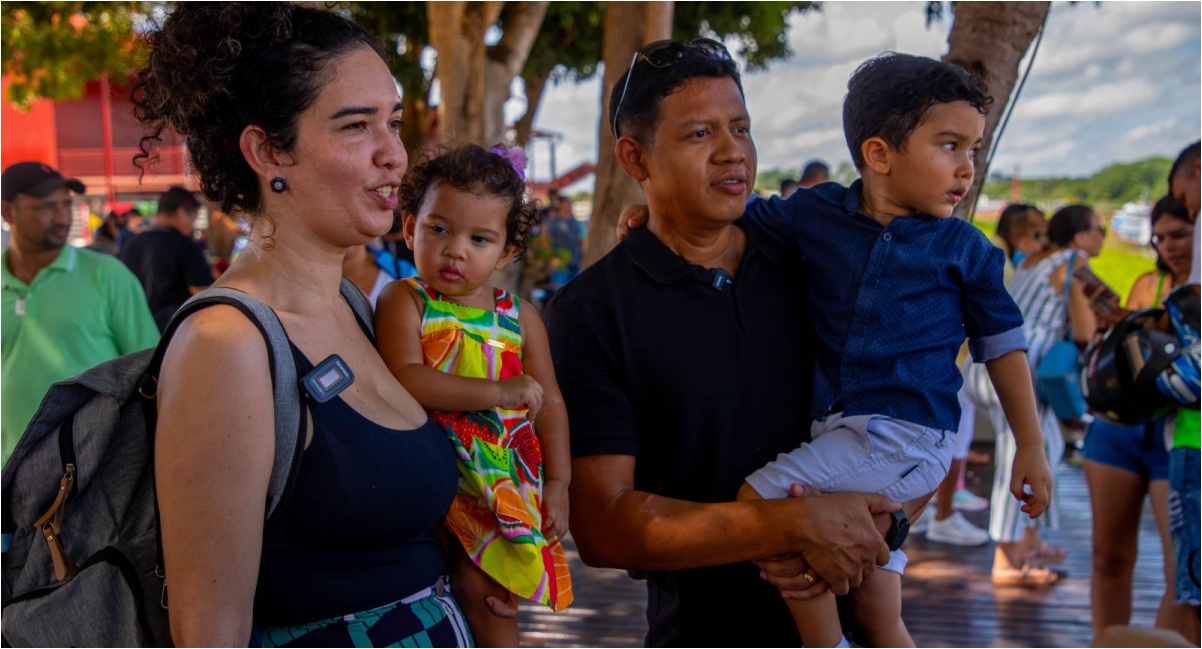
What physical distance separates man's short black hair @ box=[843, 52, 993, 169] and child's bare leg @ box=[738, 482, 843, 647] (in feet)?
3.13

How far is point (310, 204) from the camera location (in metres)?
1.87

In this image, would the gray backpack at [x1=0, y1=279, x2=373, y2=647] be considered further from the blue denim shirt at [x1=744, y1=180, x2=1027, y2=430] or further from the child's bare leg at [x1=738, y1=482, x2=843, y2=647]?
the blue denim shirt at [x1=744, y1=180, x2=1027, y2=430]

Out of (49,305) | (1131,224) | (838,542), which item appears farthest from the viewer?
(1131,224)

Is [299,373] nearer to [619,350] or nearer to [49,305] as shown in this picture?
[619,350]

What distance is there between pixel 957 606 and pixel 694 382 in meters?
4.04

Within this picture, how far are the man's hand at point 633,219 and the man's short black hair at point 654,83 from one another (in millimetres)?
196

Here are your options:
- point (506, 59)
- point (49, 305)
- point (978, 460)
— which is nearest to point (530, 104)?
point (506, 59)

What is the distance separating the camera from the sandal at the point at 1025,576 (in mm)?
5949

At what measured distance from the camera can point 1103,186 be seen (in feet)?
46.1

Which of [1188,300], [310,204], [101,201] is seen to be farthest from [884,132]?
[101,201]

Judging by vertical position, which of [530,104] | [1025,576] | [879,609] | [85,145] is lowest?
[1025,576]

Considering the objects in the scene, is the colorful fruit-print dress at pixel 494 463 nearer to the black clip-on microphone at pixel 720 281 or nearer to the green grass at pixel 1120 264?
the black clip-on microphone at pixel 720 281

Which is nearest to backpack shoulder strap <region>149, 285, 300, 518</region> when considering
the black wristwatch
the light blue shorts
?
the light blue shorts

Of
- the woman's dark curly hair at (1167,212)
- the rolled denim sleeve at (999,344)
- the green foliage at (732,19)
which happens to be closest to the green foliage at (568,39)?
the green foliage at (732,19)
